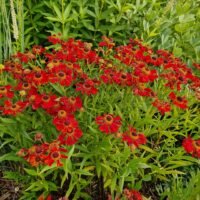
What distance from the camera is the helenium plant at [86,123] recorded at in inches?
73.3

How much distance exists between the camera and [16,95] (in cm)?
218

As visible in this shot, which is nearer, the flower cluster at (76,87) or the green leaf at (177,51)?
the flower cluster at (76,87)

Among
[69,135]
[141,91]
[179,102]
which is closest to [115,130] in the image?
[69,135]

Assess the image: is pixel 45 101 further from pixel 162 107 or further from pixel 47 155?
pixel 162 107

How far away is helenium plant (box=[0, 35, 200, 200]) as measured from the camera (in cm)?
186

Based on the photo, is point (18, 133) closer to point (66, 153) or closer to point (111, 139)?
point (66, 153)

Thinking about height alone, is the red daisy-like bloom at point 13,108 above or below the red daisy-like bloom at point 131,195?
above

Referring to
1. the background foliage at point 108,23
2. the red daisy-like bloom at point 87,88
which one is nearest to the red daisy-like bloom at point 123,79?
the red daisy-like bloom at point 87,88

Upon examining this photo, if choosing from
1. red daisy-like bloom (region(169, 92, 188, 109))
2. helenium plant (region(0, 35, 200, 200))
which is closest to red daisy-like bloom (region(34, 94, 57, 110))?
helenium plant (region(0, 35, 200, 200))

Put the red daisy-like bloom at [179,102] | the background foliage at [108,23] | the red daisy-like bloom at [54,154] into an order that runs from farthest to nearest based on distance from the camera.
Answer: the background foliage at [108,23], the red daisy-like bloom at [179,102], the red daisy-like bloom at [54,154]

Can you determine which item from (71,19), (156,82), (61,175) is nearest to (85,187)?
(61,175)

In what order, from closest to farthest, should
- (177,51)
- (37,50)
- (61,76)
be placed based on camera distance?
(61,76) < (37,50) < (177,51)

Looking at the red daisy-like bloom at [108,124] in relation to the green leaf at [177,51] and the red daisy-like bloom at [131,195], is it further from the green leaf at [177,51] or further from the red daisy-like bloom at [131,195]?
the green leaf at [177,51]

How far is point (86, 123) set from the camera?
2.09m
